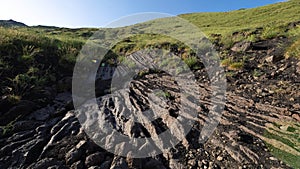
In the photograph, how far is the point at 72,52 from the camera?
1338 centimetres

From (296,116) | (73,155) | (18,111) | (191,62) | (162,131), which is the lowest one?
(18,111)

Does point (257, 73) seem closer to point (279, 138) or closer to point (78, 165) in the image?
point (279, 138)

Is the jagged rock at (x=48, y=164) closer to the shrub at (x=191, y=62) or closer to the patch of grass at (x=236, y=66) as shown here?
the patch of grass at (x=236, y=66)

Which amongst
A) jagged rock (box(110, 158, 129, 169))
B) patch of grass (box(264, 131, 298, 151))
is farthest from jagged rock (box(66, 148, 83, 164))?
patch of grass (box(264, 131, 298, 151))

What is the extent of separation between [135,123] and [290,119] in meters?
3.80

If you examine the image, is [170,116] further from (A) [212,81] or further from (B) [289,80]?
(B) [289,80]

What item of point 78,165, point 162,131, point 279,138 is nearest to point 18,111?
point 78,165

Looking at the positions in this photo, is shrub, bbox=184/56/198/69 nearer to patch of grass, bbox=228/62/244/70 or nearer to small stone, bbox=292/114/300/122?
patch of grass, bbox=228/62/244/70

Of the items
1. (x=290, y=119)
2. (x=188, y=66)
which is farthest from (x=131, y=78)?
(x=290, y=119)

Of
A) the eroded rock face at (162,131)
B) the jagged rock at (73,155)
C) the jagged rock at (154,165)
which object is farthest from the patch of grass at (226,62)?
the jagged rock at (73,155)

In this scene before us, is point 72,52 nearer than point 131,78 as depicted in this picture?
No

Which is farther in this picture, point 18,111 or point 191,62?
point 191,62

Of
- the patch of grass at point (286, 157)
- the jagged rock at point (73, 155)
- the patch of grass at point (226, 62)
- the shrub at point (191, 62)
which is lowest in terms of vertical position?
the jagged rock at point (73, 155)

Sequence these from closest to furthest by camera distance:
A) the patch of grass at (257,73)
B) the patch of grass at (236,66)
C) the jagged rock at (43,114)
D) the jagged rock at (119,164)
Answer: the jagged rock at (119,164) < the jagged rock at (43,114) < the patch of grass at (257,73) < the patch of grass at (236,66)
